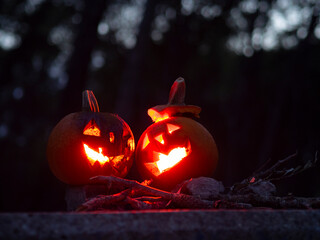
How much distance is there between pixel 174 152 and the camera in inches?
Result: 118

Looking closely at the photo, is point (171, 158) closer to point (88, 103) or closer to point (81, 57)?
point (88, 103)

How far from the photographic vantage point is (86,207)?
1844 mm

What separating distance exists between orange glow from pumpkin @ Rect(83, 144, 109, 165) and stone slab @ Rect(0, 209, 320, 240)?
1.44 m

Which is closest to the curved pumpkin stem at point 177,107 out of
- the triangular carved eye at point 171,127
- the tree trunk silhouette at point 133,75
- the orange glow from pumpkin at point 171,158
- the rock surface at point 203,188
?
the triangular carved eye at point 171,127

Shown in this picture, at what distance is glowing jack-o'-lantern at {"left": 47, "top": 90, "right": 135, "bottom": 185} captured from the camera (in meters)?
2.77

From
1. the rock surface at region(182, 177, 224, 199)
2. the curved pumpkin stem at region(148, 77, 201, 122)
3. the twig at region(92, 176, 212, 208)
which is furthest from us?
the curved pumpkin stem at region(148, 77, 201, 122)

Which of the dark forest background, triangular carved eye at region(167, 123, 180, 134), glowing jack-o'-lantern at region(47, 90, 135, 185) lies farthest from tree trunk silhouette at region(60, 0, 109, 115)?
triangular carved eye at region(167, 123, 180, 134)

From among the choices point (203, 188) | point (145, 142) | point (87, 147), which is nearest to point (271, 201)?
point (203, 188)

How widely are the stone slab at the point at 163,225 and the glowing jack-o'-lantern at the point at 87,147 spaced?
4.58ft

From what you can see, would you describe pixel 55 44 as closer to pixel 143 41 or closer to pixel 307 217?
pixel 143 41

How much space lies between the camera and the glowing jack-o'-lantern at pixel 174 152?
292 cm

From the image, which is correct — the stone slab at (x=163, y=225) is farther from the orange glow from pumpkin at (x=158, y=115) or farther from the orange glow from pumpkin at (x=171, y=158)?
the orange glow from pumpkin at (x=158, y=115)

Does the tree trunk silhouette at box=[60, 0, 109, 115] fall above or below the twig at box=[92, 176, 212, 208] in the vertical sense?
above

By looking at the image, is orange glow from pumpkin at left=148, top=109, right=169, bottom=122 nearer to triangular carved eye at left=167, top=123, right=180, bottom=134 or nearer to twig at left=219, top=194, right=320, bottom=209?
triangular carved eye at left=167, top=123, right=180, bottom=134
